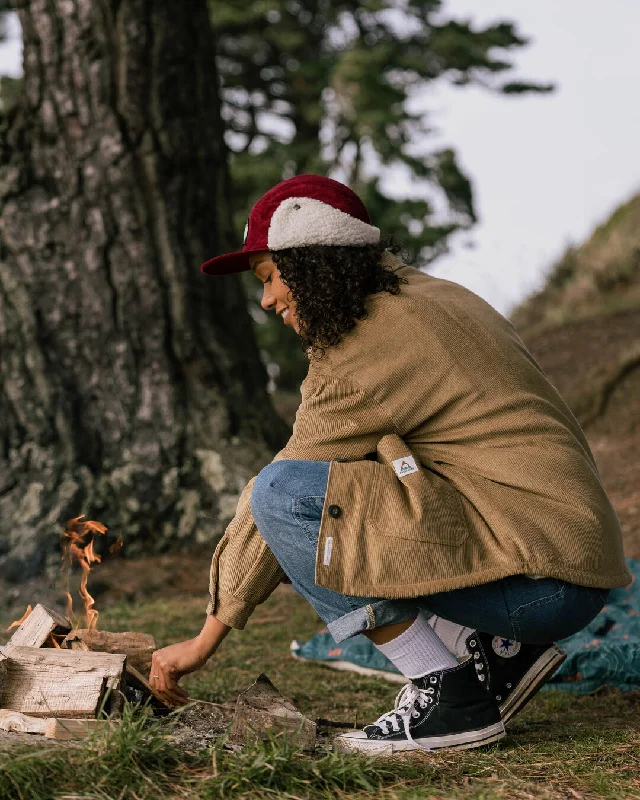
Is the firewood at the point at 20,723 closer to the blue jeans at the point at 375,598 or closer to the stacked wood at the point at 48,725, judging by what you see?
the stacked wood at the point at 48,725

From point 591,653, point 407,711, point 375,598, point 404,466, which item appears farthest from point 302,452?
point 591,653

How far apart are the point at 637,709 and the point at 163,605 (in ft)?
7.21

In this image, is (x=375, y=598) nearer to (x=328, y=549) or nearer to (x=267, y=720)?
(x=328, y=549)

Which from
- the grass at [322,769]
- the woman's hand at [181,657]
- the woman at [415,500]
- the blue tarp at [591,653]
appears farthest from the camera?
the blue tarp at [591,653]

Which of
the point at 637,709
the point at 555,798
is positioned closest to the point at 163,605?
the point at 637,709

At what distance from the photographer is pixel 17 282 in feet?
15.8

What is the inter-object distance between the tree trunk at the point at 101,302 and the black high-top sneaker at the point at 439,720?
2.46 meters

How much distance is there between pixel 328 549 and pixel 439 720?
0.52 meters

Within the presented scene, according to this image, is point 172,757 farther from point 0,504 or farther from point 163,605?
point 0,504

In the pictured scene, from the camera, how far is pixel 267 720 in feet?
7.80

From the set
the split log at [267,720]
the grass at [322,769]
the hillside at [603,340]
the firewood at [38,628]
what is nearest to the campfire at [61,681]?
the firewood at [38,628]

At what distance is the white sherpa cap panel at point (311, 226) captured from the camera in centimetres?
256

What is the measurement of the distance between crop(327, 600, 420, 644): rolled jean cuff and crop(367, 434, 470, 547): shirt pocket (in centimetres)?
20

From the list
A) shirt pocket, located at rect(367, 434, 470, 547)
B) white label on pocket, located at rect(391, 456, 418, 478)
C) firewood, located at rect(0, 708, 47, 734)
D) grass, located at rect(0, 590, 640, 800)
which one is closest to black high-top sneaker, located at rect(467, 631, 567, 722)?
grass, located at rect(0, 590, 640, 800)
